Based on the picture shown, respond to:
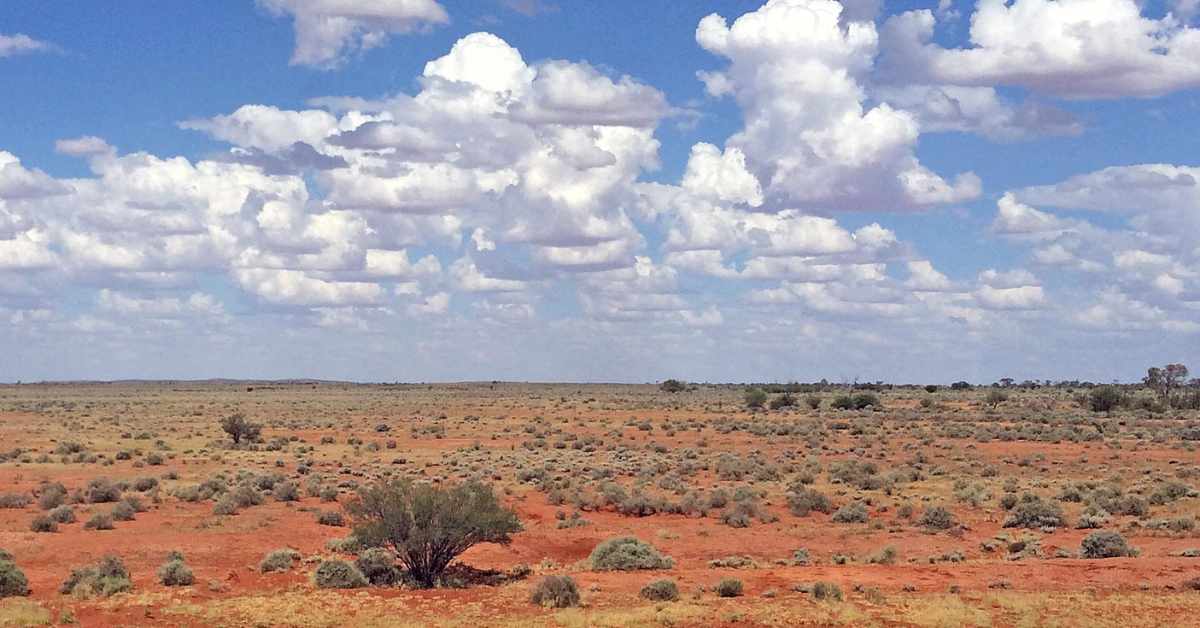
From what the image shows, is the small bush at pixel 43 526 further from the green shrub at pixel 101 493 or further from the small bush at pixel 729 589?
the small bush at pixel 729 589

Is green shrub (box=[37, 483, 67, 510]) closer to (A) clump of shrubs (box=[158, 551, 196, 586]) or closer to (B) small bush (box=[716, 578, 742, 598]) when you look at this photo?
(A) clump of shrubs (box=[158, 551, 196, 586])

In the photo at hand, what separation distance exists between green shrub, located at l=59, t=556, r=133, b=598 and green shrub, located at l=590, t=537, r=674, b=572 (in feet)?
33.9

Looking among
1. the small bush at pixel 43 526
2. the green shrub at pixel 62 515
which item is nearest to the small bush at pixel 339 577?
the small bush at pixel 43 526

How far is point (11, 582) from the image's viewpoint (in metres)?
23.8

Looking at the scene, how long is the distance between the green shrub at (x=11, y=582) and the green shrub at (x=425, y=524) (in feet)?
22.1

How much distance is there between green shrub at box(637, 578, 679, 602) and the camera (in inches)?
888

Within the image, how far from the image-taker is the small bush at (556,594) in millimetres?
22047

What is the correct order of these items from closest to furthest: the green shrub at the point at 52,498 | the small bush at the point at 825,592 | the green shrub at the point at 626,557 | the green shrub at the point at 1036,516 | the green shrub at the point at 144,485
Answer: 1. the small bush at the point at 825,592
2. the green shrub at the point at 626,557
3. the green shrub at the point at 1036,516
4. the green shrub at the point at 52,498
5. the green shrub at the point at 144,485

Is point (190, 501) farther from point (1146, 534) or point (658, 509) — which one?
point (1146, 534)

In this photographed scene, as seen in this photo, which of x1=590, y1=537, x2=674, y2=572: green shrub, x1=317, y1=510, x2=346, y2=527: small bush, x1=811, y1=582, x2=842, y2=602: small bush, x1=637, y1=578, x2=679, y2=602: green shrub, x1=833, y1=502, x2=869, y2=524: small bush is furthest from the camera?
x1=833, y1=502, x2=869, y2=524: small bush

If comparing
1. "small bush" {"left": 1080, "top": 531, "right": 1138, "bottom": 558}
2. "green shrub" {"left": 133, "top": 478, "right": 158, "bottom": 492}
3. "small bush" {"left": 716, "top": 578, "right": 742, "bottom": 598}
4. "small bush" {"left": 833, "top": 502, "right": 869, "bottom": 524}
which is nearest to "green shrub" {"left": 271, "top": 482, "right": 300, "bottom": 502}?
"green shrub" {"left": 133, "top": 478, "right": 158, "bottom": 492}

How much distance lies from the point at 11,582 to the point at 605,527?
17139 millimetres

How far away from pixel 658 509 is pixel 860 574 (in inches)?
562

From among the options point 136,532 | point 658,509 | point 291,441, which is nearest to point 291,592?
point 136,532
